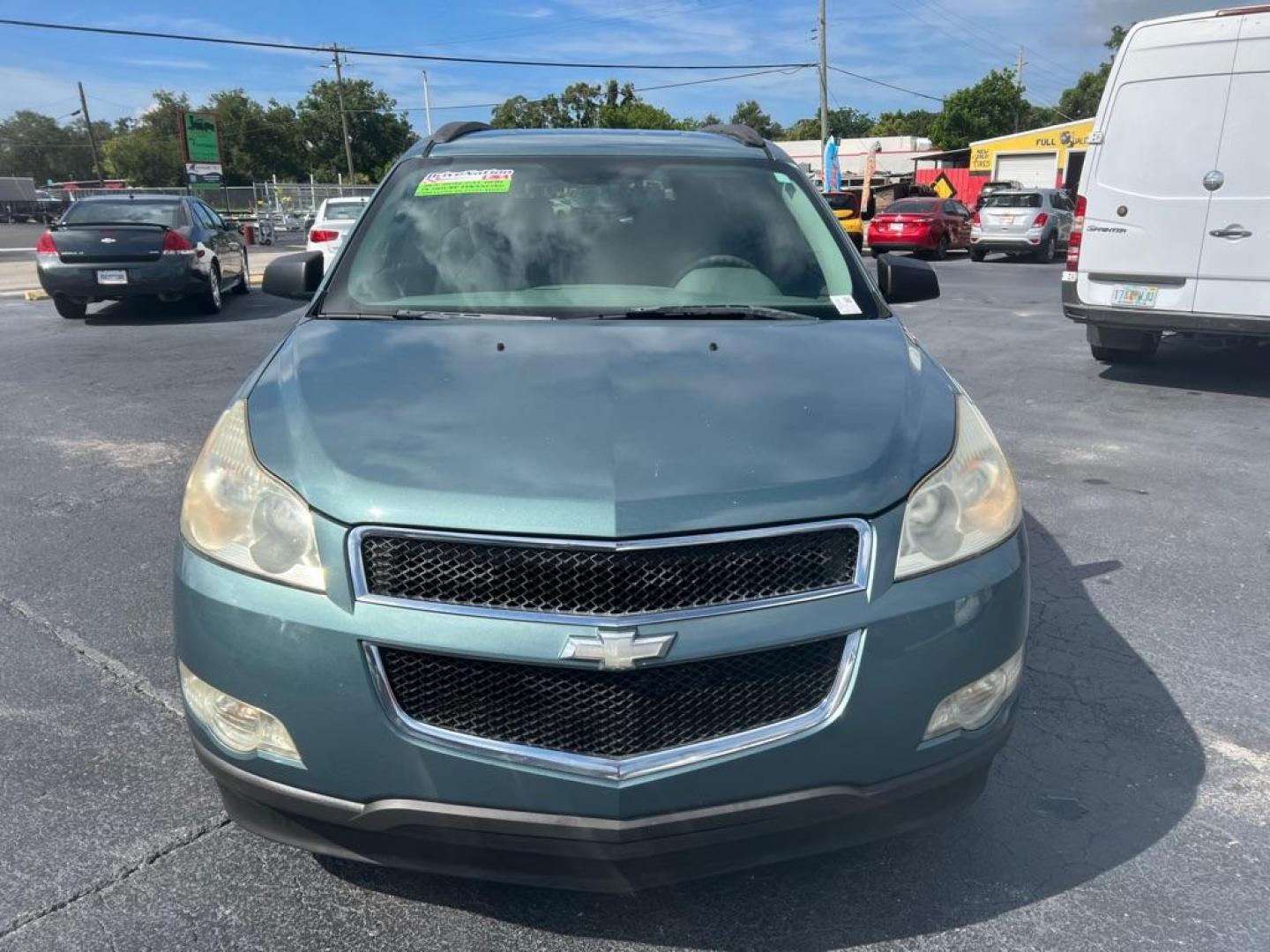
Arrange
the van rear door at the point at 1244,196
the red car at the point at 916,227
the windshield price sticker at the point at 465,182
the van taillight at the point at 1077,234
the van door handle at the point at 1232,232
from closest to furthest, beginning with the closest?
the windshield price sticker at the point at 465,182, the van rear door at the point at 1244,196, the van door handle at the point at 1232,232, the van taillight at the point at 1077,234, the red car at the point at 916,227

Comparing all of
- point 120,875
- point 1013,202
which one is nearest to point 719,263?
point 120,875

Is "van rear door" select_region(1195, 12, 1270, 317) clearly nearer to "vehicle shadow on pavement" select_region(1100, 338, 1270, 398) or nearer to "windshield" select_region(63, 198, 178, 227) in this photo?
"vehicle shadow on pavement" select_region(1100, 338, 1270, 398)

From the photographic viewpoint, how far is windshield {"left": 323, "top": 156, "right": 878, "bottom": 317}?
315 cm

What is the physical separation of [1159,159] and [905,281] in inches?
197

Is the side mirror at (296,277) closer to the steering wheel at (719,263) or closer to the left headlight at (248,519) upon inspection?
the steering wheel at (719,263)

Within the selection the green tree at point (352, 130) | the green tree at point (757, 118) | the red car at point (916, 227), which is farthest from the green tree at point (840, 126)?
the red car at point (916, 227)

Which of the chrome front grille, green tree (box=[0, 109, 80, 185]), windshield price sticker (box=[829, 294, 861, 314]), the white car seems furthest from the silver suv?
green tree (box=[0, 109, 80, 185])

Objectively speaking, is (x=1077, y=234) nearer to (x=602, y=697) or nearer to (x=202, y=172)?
(x=602, y=697)

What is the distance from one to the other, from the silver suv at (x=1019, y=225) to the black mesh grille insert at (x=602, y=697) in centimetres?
2259

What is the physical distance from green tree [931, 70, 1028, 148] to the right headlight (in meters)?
77.2

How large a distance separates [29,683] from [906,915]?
2.86m

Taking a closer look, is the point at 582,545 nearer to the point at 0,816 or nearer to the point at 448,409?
the point at 448,409

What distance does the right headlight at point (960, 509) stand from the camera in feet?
6.75

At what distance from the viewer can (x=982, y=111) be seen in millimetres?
71562
